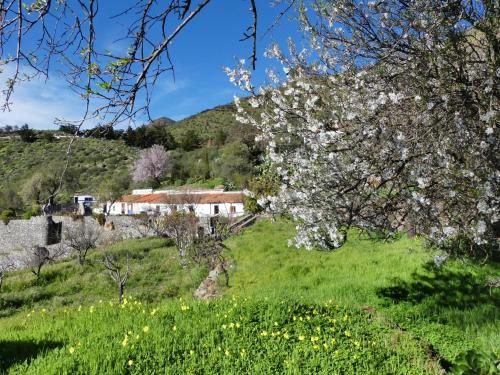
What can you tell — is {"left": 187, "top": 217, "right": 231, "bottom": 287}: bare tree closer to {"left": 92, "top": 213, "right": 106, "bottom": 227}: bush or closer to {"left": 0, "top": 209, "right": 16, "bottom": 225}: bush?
{"left": 92, "top": 213, "right": 106, "bottom": 227}: bush

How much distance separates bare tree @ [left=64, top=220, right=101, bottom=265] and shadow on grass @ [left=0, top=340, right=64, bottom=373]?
838 inches

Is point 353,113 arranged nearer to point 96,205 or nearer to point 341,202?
point 341,202

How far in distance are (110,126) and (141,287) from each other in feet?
60.9

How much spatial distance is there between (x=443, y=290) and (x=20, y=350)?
775 cm

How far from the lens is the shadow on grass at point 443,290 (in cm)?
833

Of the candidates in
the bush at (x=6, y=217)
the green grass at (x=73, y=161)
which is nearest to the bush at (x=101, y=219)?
the bush at (x=6, y=217)

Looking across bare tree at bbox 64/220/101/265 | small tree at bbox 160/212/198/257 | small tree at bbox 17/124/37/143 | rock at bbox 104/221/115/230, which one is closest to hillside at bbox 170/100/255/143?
small tree at bbox 17/124/37/143

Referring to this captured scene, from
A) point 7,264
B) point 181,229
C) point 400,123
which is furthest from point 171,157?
point 400,123

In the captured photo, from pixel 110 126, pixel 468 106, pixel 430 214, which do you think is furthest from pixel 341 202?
pixel 110 126

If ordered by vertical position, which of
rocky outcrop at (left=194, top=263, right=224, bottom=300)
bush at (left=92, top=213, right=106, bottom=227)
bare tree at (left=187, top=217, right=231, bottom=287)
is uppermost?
bush at (left=92, top=213, right=106, bottom=227)

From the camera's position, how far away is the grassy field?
4902mm

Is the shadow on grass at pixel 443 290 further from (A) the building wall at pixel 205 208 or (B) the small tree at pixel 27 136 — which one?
(B) the small tree at pixel 27 136

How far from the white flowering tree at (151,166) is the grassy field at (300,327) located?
48274mm

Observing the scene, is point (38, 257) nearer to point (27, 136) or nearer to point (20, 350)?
point (20, 350)
